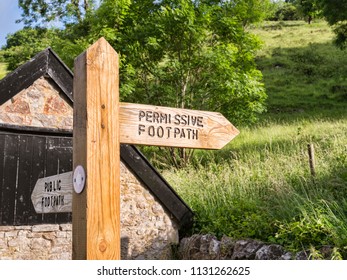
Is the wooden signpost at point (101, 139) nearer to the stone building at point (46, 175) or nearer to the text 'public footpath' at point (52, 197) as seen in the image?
the text 'public footpath' at point (52, 197)

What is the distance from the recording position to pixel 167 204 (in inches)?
279

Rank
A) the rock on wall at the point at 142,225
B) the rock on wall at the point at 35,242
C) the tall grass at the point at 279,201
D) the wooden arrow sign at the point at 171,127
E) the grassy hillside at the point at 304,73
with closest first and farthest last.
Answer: the wooden arrow sign at the point at 171,127
the tall grass at the point at 279,201
the rock on wall at the point at 35,242
the rock on wall at the point at 142,225
the grassy hillside at the point at 304,73

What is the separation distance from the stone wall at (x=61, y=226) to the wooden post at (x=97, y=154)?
3.82 m

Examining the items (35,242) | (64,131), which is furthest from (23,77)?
(35,242)

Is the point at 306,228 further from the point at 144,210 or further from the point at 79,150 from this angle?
the point at 79,150

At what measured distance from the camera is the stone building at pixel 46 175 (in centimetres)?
597

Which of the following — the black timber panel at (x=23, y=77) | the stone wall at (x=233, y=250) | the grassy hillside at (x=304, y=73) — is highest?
the grassy hillside at (x=304, y=73)

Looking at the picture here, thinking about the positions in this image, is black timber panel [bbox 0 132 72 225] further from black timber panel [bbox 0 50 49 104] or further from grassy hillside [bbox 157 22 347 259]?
grassy hillside [bbox 157 22 347 259]

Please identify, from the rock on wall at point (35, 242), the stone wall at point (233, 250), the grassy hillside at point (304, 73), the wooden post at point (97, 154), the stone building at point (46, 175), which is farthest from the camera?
the grassy hillside at point (304, 73)

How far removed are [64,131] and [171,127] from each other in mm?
4063

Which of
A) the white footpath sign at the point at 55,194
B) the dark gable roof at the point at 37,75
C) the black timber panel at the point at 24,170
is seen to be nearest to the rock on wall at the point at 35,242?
the black timber panel at the point at 24,170

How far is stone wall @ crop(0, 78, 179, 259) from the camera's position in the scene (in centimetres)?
599

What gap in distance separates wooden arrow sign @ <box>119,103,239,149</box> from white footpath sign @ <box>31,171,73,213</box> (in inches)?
20.6
